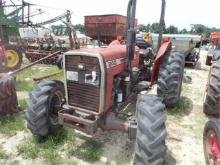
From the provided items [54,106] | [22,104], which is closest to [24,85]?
[22,104]

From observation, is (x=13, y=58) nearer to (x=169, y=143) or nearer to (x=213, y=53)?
(x=169, y=143)

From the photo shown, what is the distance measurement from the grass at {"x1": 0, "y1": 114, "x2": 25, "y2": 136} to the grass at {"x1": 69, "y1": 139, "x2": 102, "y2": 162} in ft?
4.12

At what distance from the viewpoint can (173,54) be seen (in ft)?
16.6

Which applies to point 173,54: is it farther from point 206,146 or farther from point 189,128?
point 206,146

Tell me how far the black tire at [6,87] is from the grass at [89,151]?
6.02 ft

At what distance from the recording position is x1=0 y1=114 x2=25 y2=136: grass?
14.2ft

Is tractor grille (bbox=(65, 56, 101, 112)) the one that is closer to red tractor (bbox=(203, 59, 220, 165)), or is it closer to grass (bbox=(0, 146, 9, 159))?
grass (bbox=(0, 146, 9, 159))

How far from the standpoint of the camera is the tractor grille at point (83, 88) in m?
3.34

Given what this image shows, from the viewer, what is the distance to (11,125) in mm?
4508

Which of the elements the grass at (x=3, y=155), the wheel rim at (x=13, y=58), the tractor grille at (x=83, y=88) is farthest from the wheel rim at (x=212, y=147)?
the wheel rim at (x=13, y=58)

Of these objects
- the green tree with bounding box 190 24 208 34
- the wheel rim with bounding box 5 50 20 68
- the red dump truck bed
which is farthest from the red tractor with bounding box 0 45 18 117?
the green tree with bounding box 190 24 208 34

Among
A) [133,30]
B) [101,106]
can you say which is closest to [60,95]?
[101,106]

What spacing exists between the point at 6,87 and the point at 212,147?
359 cm

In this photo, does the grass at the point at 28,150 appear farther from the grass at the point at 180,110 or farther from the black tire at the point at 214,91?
the black tire at the point at 214,91
